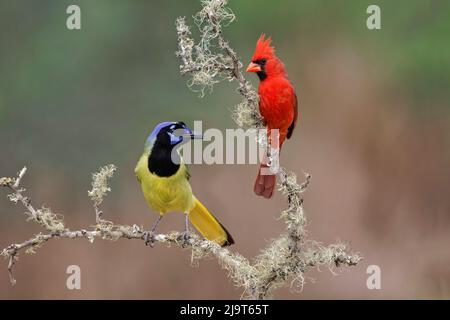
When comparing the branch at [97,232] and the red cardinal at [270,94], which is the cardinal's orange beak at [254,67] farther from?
the branch at [97,232]

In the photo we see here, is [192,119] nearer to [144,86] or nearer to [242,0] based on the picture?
[144,86]

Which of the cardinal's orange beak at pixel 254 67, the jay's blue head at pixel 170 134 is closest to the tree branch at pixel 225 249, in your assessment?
the jay's blue head at pixel 170 134

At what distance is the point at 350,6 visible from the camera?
246 inches

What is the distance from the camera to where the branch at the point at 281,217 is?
278 cm

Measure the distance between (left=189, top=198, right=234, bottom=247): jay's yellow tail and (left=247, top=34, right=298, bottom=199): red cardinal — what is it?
0.35 meters

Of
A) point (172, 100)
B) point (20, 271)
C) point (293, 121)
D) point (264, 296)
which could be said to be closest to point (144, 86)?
point (172, 100)

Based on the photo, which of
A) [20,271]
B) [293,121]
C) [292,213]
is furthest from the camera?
[20,271]

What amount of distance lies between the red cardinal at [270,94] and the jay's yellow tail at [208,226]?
13.8 inches

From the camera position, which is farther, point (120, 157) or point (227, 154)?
point (120, 157)

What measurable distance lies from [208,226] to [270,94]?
733 mm

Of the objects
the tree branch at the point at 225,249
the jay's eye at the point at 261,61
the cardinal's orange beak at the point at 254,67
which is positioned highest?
the jay's eye at the point at 261,61

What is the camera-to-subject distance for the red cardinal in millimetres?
3582

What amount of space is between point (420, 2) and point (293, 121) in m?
2.70

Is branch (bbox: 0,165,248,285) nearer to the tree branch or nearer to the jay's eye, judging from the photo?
the tree branch
